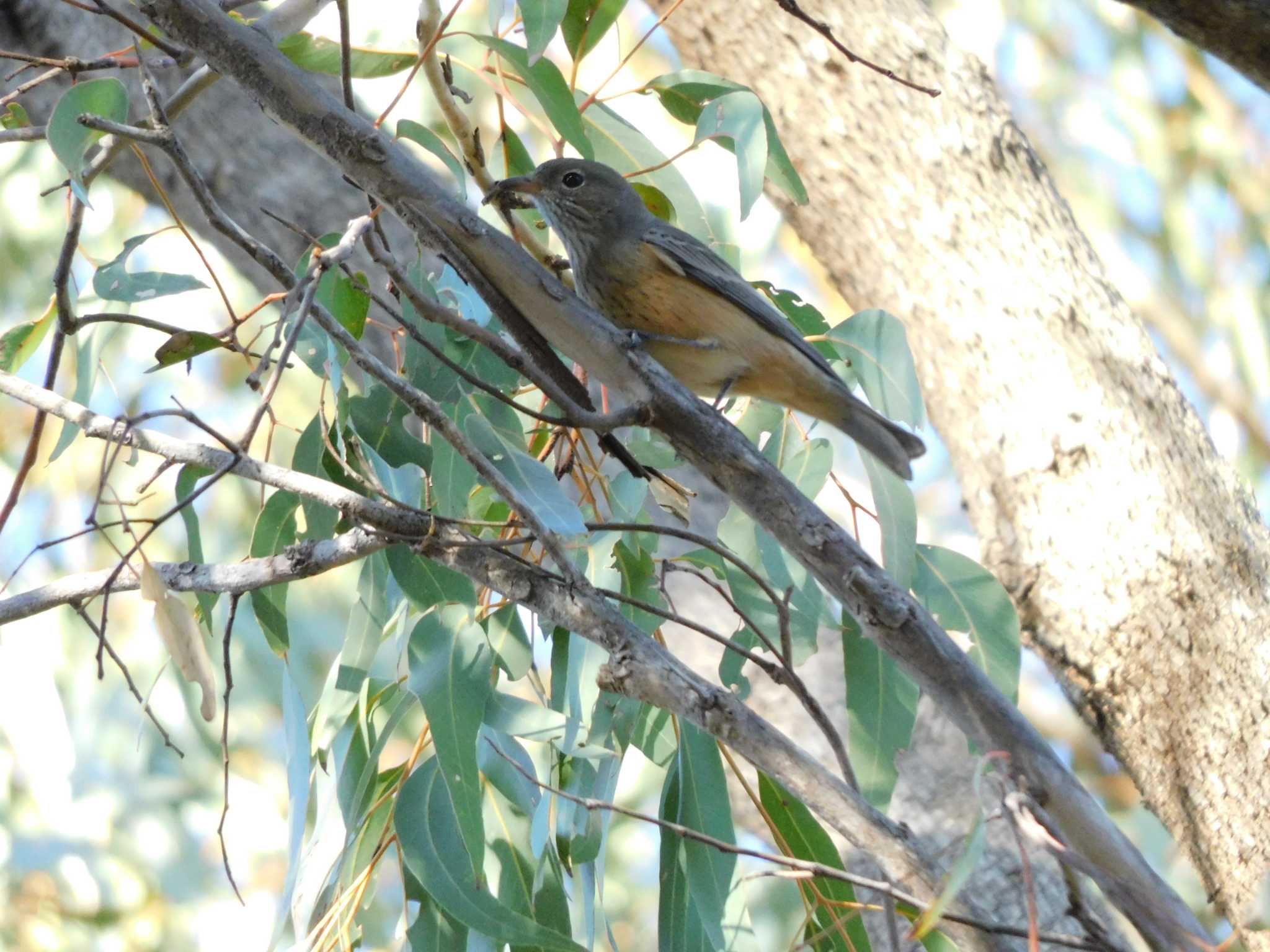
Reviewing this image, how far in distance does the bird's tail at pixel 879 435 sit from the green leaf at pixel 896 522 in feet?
0.11

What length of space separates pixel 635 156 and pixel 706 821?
143cm

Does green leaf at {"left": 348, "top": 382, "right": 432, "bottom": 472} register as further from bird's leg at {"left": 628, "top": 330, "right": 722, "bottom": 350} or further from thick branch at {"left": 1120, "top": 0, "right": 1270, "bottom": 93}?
thick branch at {"left": 1120, "top": 0, "right": 1270, "bottom": 93}

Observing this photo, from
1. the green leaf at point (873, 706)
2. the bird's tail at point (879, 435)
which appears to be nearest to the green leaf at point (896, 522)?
the bird's tail at point (879, 435)

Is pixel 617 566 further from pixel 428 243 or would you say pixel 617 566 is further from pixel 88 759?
pixel 88 759

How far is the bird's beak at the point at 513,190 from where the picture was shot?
2.59m

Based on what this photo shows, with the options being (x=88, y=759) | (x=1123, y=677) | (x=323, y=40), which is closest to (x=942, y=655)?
(x=1123, y=677)

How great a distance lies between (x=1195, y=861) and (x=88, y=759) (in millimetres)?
3829

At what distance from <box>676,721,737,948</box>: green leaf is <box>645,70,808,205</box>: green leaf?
1139 millimetres

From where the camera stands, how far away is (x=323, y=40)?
2484mm

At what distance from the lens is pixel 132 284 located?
229cm

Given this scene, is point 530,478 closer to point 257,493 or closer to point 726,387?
point 726,387

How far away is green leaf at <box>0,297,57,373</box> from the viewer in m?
2.52

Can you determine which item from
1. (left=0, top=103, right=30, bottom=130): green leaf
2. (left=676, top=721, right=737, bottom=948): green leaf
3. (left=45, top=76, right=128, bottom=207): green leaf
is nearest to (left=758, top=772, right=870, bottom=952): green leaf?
(left=676, top=721, right=737, bottom=948): green leaf

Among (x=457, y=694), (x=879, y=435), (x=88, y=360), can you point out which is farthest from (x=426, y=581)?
(x=879, y=435)
